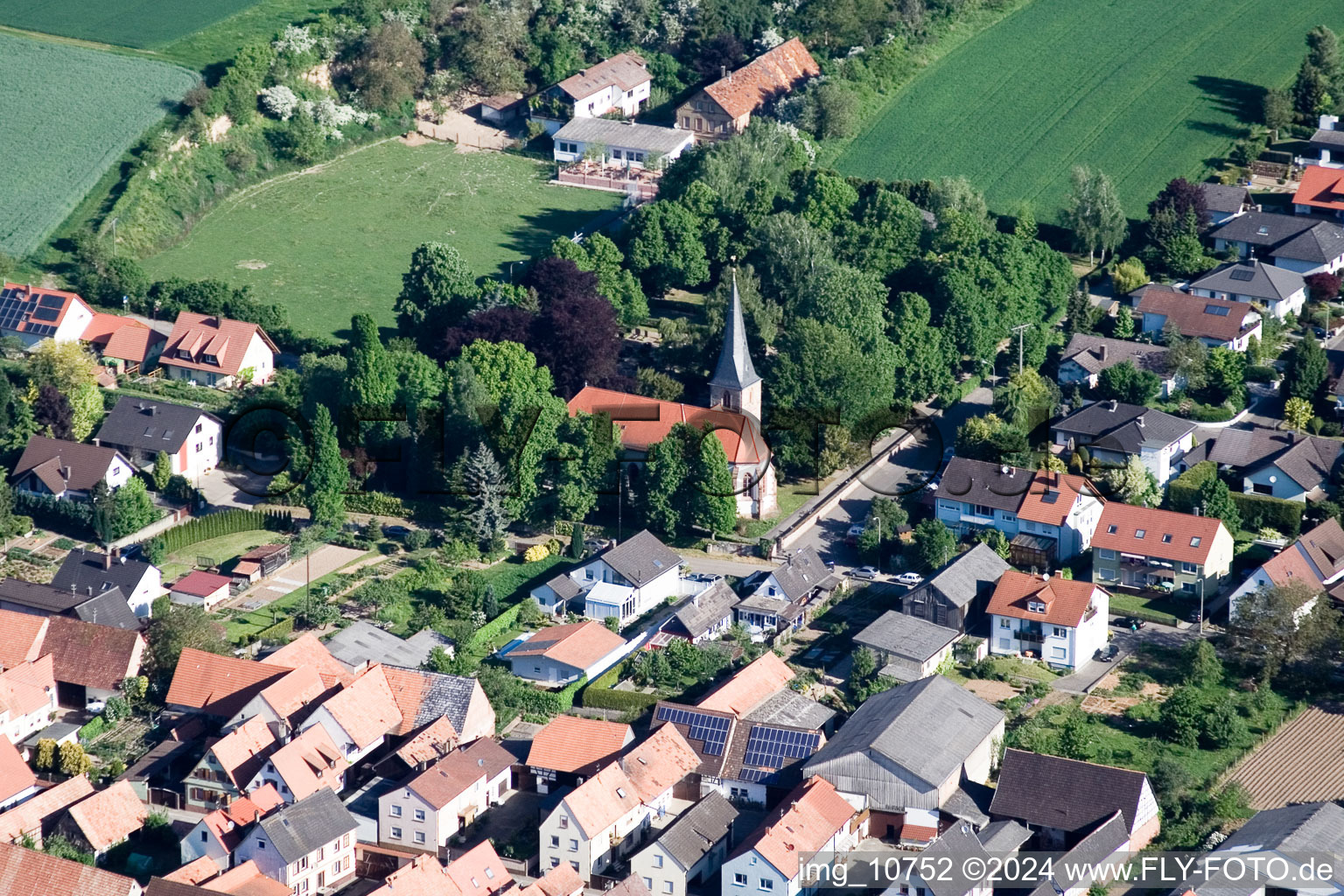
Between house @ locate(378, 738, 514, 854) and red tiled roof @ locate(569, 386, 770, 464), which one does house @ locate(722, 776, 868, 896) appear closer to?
house @ locate(378, 738, 514, 854)

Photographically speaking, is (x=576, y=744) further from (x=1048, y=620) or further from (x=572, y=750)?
(x=1048, y=620)

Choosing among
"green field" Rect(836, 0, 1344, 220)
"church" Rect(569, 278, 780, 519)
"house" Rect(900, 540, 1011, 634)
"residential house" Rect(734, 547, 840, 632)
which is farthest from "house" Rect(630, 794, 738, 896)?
"green field" Rect(836, 0, 1344, 220)

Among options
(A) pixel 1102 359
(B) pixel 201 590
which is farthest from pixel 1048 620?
(B) pixel 201 590

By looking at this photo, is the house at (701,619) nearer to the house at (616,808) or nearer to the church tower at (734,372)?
the house at (616,808)

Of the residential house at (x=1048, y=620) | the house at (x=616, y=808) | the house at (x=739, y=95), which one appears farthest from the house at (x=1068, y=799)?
the house at (x=739, y=95)

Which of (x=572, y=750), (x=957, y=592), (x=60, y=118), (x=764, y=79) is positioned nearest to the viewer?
(x=572, y=750)

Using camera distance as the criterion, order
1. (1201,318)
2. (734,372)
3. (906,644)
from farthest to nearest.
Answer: (1201,318) → (734,372) → (906,644)

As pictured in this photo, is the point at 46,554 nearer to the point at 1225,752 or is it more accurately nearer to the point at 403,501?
the point at 403,501
